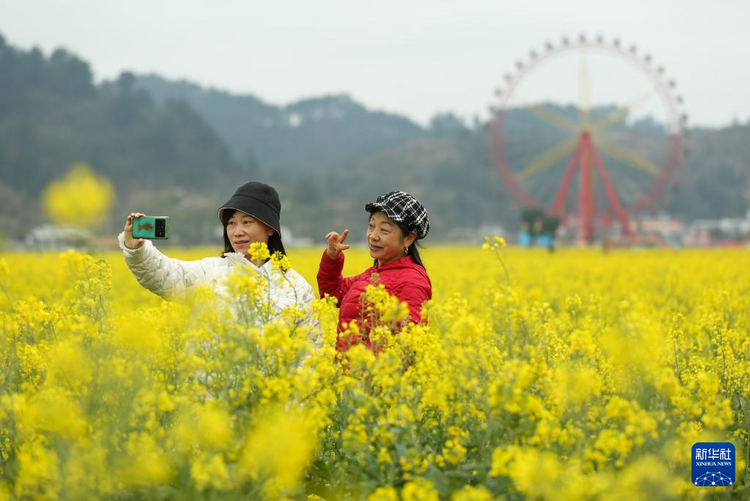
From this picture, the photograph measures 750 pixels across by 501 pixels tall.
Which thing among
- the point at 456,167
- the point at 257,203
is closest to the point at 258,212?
the point at 257,203

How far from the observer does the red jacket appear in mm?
3488

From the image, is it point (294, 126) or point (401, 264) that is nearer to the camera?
point (401, 264)

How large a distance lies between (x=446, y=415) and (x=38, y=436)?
1210 millimetres

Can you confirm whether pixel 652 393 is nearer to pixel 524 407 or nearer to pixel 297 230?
pixel 524 407

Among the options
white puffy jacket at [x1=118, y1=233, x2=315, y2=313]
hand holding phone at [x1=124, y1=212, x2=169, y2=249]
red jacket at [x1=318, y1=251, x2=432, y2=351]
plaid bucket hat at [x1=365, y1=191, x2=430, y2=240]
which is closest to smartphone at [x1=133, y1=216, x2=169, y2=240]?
hand holding phone at [x1=124, y1=212, x2=169, y2=249]

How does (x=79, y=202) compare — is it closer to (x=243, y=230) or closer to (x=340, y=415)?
(x=340, y=415)

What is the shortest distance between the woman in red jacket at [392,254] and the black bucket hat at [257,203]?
0.83 feet

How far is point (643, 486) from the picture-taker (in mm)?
1939

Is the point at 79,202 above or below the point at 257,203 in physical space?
below

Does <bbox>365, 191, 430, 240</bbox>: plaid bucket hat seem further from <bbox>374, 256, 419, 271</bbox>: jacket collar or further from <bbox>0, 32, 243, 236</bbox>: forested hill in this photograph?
<bbox>0, 32, 243, 236</bbox>: forested hill

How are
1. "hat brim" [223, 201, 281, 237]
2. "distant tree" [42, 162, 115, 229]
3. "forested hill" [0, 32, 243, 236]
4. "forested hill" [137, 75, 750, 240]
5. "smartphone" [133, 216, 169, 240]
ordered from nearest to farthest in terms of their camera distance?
"distant tree" [42, 162, 115, 229] < "smartphone" [133, 216, 169, 240] < "hat brim" [223, 201, 281, 237] < "forested hill" [0, 32, 243, 236] < "forested hill" [137, 75, 750, 240]

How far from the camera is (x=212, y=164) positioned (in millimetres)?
94188

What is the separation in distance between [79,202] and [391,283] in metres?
1.73

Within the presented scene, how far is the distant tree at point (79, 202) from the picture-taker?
6.68 feet
